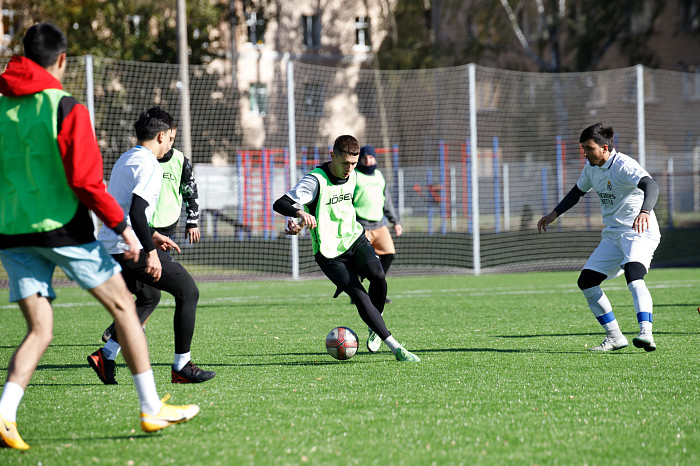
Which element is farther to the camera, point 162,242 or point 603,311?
point 603,311

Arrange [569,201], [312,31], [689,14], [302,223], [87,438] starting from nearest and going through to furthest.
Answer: [87,438] → [302,223] → [569,201] → [689,14] → [312,31]

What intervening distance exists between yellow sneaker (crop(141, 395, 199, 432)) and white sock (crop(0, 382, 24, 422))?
0.62m

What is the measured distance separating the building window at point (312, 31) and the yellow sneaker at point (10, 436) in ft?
122

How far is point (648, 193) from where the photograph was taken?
6473mm

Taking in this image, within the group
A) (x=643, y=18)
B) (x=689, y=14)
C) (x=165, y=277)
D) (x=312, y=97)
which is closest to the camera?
(x=165, y=277)

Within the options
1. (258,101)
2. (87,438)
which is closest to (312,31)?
(258,101)

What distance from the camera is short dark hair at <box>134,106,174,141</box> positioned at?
5418mm

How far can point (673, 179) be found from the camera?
24.3 meters

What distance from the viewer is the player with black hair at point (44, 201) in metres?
3.79

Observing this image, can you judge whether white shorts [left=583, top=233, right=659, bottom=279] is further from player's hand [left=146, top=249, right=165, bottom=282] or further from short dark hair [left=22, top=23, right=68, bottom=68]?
short dark hair [left=22, top=23, right=68, bottom=68]

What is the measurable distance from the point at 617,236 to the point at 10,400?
16.4 ft

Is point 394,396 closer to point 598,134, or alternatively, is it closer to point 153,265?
point 153,265

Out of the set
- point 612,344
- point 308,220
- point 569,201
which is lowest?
point 612,344

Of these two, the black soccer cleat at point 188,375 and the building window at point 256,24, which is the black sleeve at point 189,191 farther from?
the building window at point 256,24
